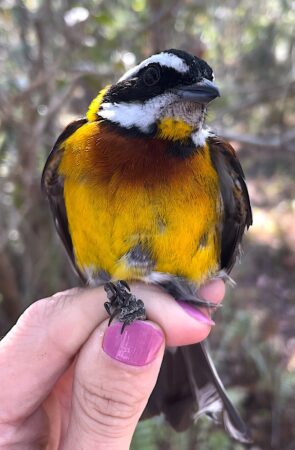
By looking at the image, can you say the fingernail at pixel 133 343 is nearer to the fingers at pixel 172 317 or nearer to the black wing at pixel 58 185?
the fingers at pixel 172 317

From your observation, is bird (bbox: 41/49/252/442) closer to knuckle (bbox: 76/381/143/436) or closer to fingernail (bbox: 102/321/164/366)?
fingernail (bbox: 102/321/164/366)

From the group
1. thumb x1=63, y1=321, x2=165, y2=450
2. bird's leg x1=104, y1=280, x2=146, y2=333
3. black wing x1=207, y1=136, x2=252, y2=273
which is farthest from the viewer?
black wing x1=207, y1=136, x2=252, y2=273

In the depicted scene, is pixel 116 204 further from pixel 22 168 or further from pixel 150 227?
pixel 22 168

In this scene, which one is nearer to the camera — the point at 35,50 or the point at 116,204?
the point at 116,204

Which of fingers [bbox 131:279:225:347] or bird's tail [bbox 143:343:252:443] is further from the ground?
fingers [bbox 131:279:225:347]

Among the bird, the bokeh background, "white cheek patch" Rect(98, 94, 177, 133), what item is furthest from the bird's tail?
"white cheek patch" Rect(98, 94, 177, 133)

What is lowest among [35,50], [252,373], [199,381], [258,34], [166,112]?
[252,373]

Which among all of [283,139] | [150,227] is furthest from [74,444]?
[283,139]
